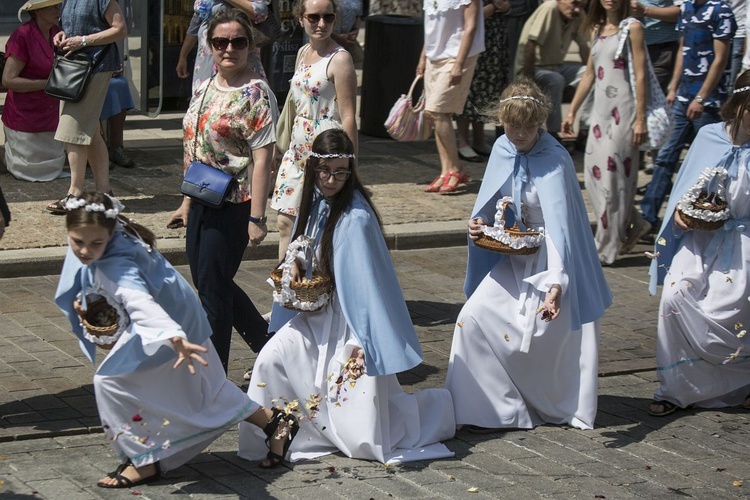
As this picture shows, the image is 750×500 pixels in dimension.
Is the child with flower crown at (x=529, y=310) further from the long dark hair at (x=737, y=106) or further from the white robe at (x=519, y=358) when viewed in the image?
the long dark hair at (x=737, y=106)

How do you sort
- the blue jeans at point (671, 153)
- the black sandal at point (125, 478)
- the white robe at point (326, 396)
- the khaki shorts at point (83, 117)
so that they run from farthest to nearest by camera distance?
the blue jeans at point (671, 153), the khaki shorts at point (83, 117), the white robe at point (326, 396), the black sandal at point (125, 478)

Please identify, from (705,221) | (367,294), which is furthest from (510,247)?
(705,221)

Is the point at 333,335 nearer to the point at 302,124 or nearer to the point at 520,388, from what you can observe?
the point at 520,388

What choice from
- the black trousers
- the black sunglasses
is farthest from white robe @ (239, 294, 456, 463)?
the black sunglasses

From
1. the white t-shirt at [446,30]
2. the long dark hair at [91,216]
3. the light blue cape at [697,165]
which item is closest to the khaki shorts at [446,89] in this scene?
the white t-shirt at [446,30]

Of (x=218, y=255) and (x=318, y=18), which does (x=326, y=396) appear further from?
(x=318, y=18)

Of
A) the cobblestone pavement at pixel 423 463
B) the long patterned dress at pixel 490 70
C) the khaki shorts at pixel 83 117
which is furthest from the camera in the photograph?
the long patterned dress at pixel 490 70

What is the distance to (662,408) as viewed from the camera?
6.88 metres

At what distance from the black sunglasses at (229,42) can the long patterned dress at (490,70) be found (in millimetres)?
6177

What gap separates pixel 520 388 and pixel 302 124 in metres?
2.04

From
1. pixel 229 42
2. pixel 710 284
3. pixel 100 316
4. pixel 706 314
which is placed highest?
pixel 229 42

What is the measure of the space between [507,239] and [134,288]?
1.89 metres

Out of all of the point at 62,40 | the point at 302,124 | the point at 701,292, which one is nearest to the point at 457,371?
the point at 701,292

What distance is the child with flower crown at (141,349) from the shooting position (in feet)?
17.5
